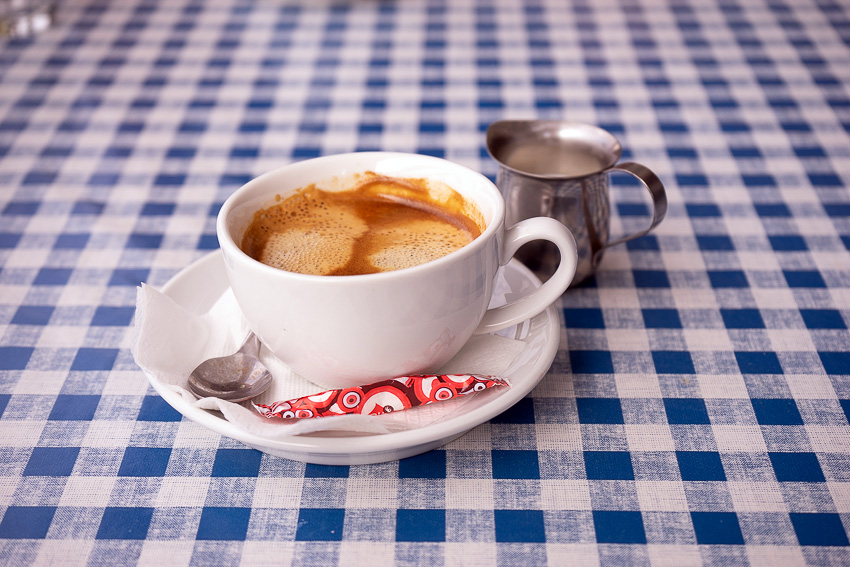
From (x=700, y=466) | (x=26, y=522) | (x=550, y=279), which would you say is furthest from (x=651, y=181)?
(x=26, y=522)

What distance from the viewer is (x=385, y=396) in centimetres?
74

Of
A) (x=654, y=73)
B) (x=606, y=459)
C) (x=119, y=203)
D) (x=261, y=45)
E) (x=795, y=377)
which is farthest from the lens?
(x=261, y=45)

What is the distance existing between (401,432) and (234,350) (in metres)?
0.25

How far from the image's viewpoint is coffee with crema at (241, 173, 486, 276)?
82 cm

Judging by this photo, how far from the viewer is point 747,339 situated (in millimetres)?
928

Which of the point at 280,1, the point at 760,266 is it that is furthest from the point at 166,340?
the point at 280,1

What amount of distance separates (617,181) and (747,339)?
18.0 inches

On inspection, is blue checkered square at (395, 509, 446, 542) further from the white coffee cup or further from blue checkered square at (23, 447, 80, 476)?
blue checkered square at (23, 447, 80, 476)

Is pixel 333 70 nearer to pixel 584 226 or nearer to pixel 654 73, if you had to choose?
pixel 654 73

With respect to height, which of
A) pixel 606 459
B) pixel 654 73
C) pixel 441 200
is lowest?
pixel 654 73

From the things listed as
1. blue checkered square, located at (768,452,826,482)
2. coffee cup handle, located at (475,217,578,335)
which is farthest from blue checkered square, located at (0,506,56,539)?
blue checkered square, located at (768,452,826,482)

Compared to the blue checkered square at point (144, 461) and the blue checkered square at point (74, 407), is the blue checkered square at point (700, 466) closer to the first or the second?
the blue checkered square at point (144, 461)

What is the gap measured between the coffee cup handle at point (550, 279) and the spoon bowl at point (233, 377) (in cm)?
25

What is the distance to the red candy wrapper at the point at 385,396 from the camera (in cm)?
72
